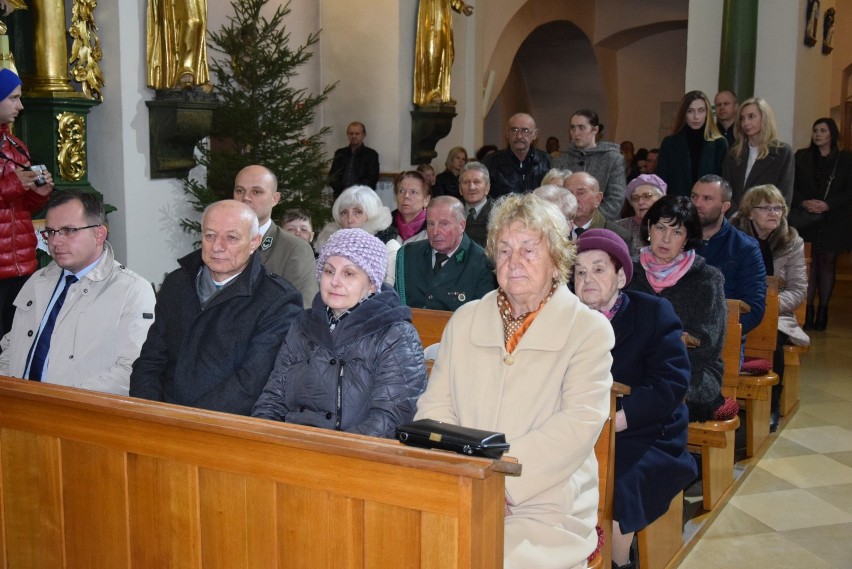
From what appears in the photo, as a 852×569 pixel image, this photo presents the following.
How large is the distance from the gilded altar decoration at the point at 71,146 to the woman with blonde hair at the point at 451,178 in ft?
10.1

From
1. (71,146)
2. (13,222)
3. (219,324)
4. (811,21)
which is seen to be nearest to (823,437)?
(219,324)

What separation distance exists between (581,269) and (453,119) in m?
7.40

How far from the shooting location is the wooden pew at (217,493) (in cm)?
187

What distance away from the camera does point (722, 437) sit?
3.96 metres

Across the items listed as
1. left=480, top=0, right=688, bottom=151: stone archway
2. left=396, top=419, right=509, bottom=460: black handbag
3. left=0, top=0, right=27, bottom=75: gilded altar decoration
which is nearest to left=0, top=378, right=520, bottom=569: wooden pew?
left=396, top=419, right=509, bottom=460: black handbag

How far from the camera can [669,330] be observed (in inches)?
124

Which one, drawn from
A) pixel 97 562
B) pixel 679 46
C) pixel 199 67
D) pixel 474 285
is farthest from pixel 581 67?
pixel 97 562

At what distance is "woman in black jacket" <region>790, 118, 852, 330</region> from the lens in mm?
8219

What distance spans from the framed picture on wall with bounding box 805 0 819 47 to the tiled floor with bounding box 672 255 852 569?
453 cm

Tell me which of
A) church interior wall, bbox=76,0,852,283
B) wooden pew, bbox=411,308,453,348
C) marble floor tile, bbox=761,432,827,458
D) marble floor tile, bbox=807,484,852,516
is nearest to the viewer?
wooden pew, bbox=411,308,453,348

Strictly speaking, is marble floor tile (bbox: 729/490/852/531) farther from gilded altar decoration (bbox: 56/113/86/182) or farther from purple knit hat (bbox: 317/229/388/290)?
gilded altar decoration (bbox: 56/113/86/182)

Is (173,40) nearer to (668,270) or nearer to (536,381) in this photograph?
(668,270)

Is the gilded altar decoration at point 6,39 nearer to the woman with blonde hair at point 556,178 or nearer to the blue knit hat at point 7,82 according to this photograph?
the blue knit hat at point 7,82

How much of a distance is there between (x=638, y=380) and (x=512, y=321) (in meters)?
0.73
